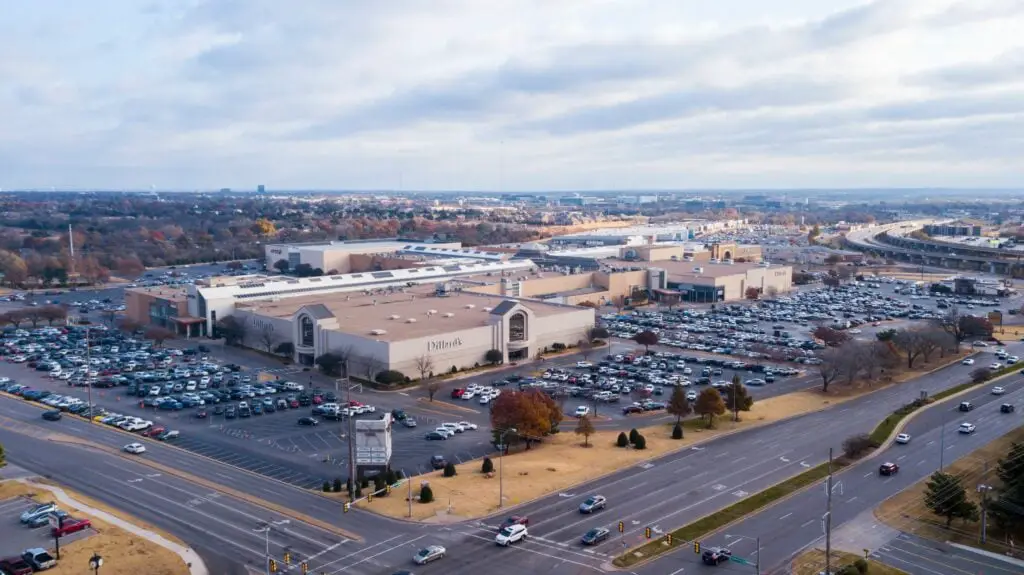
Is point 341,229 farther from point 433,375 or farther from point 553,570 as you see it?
point 553,570

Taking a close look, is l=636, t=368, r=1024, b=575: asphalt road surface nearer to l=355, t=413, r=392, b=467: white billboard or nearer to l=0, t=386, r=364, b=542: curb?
l=0, t=386, r=364, b=542: curb

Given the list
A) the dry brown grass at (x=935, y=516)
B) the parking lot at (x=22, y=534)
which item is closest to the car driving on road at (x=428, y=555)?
the parking lot at (x=22, y=534)

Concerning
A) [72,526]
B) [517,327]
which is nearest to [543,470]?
[72,526]

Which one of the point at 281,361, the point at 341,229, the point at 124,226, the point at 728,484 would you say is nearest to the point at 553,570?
the point at 728,484

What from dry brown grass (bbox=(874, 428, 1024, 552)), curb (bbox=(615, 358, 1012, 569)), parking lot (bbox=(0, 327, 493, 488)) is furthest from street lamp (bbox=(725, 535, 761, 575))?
parking lot (bbox=(0, 327, 493, 488))

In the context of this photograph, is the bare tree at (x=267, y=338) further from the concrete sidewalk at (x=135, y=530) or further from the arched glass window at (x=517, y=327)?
the concrete sidewalk at (x=135, y=530)

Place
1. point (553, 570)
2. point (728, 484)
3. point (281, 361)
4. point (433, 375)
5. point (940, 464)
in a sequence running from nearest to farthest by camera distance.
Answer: point (553, 570), point (728, 484), point (940, 464), point (433, 375), point (281, 361)
